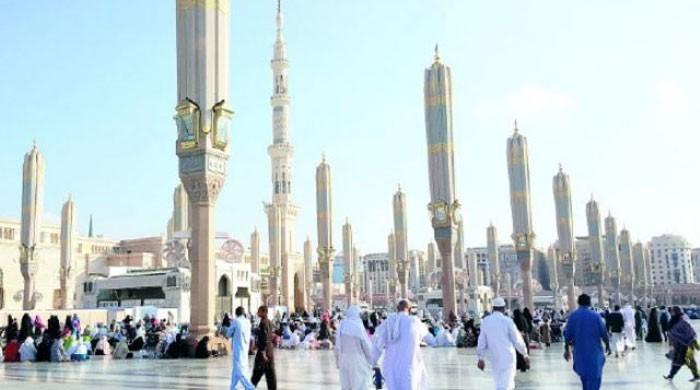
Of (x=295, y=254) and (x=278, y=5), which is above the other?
(x=278, y=5)

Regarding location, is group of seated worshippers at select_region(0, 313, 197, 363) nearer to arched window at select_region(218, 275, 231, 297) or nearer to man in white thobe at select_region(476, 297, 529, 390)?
man in white thobe at select_region(476, 297, 529, 390)

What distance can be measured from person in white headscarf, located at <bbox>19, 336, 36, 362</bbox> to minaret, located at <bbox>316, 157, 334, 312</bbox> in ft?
58.2

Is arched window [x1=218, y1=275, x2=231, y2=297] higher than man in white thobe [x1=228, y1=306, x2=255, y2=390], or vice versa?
arched window [x1=218, y1=275, x2=231, y2=297]

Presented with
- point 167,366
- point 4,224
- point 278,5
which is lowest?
point 167,366

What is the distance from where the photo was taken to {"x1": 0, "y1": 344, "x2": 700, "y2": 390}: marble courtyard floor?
28.3 feet

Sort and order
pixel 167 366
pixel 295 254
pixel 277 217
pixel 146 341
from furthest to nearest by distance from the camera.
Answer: pixel 295 254, pixel 277 217, pixel 146 341, pixel 167 366

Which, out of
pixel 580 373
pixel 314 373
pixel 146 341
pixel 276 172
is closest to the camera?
pixel 580 373

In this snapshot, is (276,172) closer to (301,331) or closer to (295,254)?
(295,254)

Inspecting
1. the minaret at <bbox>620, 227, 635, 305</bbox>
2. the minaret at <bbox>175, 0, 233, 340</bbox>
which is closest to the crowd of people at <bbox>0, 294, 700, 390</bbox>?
the minaret at <bbox>175, 0, 233, 340</bbox>

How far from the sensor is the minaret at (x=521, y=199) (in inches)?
1085

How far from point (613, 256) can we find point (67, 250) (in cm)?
3662

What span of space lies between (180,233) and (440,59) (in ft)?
66.4

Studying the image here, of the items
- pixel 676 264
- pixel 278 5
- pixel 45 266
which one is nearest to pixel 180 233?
pixel 45 266

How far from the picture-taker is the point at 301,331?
824 inches
